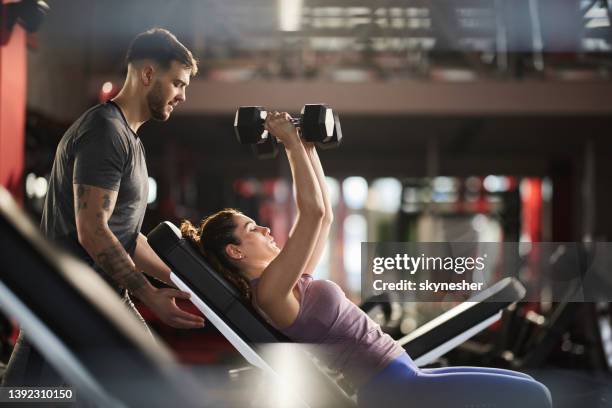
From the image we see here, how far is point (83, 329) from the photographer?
1.87ft

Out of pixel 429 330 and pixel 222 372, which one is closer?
pixel 429 330

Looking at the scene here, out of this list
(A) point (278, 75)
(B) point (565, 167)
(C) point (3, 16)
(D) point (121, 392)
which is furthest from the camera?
(B) point (565, 167)

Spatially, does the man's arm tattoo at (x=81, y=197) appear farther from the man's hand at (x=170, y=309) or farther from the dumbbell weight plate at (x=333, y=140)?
the dumbbell weight plate at (x=333, y=140)

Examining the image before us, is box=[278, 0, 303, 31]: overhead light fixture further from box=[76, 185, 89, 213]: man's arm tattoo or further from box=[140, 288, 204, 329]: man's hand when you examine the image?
box=[140, 288, 204, 329]: man's hand

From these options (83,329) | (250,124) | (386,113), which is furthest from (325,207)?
(386,113)

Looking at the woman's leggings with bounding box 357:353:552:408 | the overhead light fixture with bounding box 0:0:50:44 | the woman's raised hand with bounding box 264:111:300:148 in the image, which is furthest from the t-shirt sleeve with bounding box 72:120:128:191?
the overhead light fixture with bounding box 0:0:50:44

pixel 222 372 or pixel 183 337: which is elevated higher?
pixel 222 372

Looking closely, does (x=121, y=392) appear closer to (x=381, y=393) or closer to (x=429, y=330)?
(x=381, y=393)

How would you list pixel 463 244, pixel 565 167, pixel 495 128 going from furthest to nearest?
1. pixel 565 167
2. pixel 495 128
3. pixel 463 244

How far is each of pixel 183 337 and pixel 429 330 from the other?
490 centimetres

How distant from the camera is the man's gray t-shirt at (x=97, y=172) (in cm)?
158

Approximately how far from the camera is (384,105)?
293 inches

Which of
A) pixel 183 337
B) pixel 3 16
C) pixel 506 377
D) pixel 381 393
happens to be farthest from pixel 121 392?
pixel 183 337

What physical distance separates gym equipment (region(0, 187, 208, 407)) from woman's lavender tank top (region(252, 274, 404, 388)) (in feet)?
3.35
